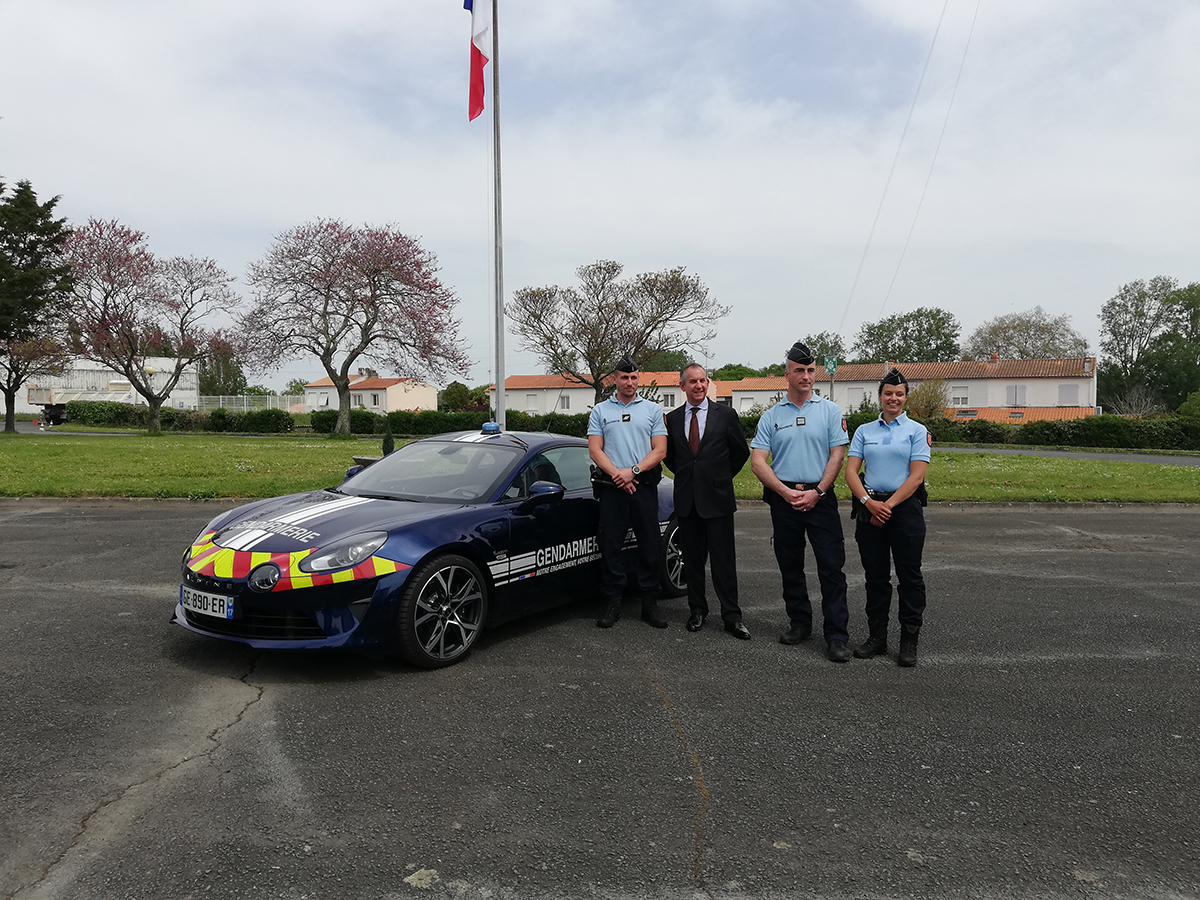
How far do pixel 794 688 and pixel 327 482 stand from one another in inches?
476

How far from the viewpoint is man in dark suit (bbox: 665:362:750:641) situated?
5.59 meters

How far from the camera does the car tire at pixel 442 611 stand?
461 cm

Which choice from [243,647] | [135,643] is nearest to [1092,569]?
[243,647]

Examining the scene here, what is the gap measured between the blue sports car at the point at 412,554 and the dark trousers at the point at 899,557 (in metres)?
1.94

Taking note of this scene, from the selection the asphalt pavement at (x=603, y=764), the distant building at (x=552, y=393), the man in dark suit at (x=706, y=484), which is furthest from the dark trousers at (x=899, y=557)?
the distant building at (x=552, y=393)

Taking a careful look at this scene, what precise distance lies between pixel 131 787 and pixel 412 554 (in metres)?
1.78

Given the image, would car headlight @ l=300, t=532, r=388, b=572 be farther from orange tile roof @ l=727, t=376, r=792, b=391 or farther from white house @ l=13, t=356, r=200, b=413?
white house @ l=13, t=356, r=200, b=413

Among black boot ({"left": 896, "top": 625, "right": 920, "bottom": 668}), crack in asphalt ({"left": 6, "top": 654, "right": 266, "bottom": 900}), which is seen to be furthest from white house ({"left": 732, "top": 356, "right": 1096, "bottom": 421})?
crack in asphalt ({"left": 6, "top": 654, "right": 266, "bottom": 900})

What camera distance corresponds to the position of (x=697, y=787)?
10.9 feet

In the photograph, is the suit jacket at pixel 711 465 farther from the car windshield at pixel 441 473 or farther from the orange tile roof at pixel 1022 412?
the orange tile roof at pixel 1022 412

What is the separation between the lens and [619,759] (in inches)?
141

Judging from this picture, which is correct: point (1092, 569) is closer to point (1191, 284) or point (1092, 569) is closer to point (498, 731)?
point (498, 731)

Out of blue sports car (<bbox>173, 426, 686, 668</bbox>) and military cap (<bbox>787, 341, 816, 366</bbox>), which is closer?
blue sports car (<bbox>173, 426, 686, 668</bbox>)

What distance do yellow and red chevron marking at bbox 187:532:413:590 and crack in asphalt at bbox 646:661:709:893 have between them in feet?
5.04
